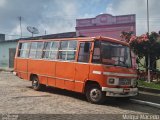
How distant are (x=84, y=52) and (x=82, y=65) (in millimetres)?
528

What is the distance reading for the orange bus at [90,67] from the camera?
1254cm

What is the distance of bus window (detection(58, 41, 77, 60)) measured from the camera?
46.4ft

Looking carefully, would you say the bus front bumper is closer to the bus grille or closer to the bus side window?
the bus grille

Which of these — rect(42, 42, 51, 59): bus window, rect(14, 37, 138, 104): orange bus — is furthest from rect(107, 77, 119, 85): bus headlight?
rect(42, 42, 51, 59): bus window

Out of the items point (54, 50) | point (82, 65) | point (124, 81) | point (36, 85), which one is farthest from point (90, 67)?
point (36, 85)

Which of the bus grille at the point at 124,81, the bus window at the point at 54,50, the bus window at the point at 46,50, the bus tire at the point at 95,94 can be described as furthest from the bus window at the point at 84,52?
the bus window at the point at 46,50

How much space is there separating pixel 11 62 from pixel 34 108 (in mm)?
29277

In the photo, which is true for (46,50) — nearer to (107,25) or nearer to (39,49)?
(39,49)

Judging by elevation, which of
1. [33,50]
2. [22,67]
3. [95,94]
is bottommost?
[95,94]

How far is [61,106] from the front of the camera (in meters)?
12.0

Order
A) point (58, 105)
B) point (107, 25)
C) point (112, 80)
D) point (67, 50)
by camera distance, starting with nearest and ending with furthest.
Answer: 1. point (58, 105)
2. point (112, 80)
3. point (67, 50)
4. point (107, 25)

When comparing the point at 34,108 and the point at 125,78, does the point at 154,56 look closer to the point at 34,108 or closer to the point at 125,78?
the point at 125,78

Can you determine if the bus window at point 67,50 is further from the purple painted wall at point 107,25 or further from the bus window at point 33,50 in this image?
the purple painted wall at point 107,25

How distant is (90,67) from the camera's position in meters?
→ 13.0
